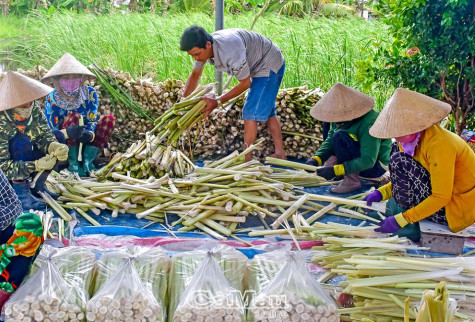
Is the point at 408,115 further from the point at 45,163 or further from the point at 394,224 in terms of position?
the point at 45,163

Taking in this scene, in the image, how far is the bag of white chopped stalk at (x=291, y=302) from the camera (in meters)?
2.44

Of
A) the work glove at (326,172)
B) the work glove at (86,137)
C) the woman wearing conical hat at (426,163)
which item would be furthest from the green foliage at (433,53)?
the work glove at (86,137)

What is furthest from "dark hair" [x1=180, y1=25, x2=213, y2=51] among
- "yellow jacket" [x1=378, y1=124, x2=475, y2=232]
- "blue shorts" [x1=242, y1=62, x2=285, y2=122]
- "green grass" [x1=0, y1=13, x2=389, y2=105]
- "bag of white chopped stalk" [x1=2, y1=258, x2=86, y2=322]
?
"bag of white chopped stalk" [x1=2, y1=258, x2=86, y2=322]

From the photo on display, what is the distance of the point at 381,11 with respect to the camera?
211 inches

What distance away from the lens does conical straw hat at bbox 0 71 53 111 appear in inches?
172

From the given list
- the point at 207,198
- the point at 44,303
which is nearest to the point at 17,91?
the point at 207,198

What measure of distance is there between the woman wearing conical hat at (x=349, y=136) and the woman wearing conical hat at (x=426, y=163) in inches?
39.6

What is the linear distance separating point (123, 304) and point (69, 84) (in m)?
3.39

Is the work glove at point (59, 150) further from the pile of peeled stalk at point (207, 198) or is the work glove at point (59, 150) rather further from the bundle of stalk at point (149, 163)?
A: the bundle of stalk at point (149, 163)

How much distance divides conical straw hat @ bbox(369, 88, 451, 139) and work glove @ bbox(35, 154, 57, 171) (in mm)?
2728

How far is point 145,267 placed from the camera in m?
2.72

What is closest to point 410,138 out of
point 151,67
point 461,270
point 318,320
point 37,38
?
point 461,270

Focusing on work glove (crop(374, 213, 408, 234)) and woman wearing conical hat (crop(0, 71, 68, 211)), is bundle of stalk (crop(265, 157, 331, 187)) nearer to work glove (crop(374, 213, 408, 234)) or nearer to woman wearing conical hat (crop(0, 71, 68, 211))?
work glove (crop(374, 213, 408, 234))

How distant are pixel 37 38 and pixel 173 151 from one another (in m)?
6.91
